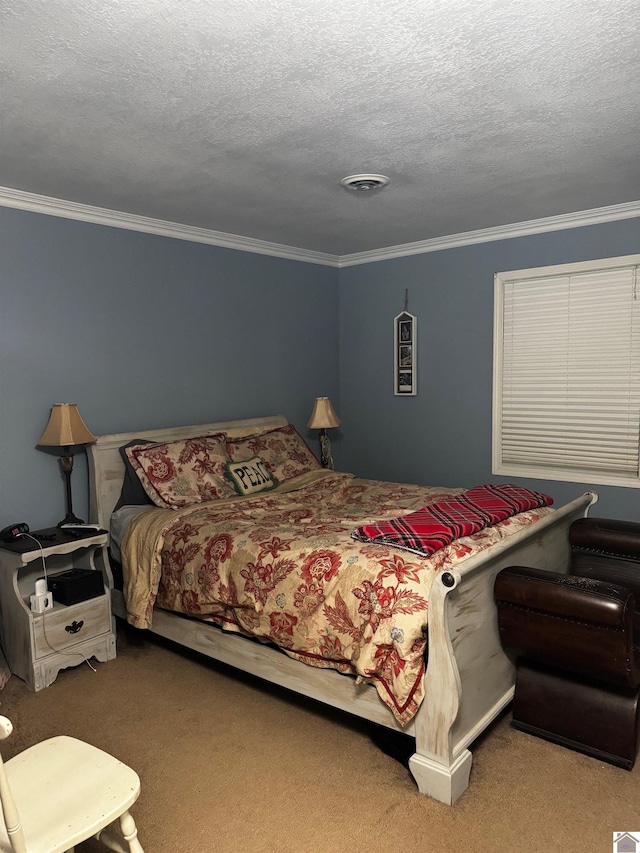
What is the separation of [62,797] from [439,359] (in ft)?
12.7

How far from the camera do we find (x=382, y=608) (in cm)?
223

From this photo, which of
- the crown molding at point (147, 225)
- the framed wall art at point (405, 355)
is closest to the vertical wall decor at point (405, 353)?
the framed wall art at point (405, 355)

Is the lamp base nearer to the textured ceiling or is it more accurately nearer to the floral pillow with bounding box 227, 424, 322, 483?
the floral pillow with bounding box 227, 424, 322, 483

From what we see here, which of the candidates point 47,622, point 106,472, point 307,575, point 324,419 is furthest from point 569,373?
point 47,622

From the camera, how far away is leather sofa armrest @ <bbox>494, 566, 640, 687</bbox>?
7.01 ft

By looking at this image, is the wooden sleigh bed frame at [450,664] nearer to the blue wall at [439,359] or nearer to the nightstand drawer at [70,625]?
the nightstand drawer at [70,625]

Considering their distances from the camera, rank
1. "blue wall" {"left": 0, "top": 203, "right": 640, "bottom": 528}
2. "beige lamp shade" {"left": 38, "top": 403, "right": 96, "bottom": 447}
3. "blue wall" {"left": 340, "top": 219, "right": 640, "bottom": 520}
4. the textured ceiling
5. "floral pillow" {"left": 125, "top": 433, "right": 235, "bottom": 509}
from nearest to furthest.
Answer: the textured ceiling
"beige lamp shade" {"left": 38, "top": 403, "right": 96, "bottom": 447}
"blue wall" {"left": 0, "top": 203, "right": 640, "bottom": 528}
"floral pillow" {"left": 125, "top": 433, "right": 235, "bottom": 509}
"blue wall" {"left": 340, "top": 219, "right": 640, "bottom": 520}

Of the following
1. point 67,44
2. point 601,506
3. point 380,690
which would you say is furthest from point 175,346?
point 601,506

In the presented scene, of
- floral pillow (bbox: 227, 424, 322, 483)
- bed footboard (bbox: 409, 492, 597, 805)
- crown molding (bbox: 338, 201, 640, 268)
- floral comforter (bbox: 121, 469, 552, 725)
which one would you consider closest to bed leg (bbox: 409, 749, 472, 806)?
bed footboard (bbox: 409, 492, 597, 805)

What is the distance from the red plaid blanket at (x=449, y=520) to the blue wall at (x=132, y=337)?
73.7 inches

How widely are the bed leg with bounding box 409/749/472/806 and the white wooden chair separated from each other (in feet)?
3.25

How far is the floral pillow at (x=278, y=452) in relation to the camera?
4073mm

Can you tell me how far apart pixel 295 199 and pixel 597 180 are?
63.5 inches

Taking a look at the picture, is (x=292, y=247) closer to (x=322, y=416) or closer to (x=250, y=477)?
(x=322, y=416)
